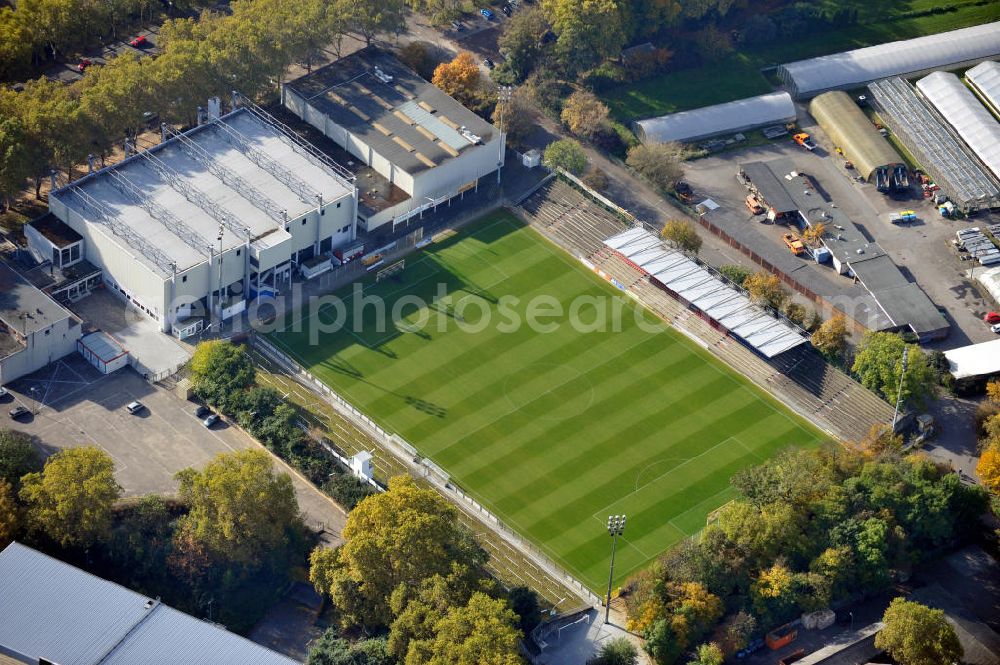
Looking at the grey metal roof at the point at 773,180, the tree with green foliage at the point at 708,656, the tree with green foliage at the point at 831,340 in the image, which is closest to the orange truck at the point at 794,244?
the grey metal roof at the point at 773,180

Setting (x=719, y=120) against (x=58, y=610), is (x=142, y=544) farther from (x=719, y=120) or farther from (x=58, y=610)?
(x=719, y=120)

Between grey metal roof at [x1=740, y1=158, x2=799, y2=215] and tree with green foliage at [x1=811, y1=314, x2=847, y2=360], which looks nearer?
tree with green foliage at [x1=811, y1=314, x2=847, y2=360]

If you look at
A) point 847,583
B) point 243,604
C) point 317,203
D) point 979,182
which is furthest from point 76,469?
point 979,182

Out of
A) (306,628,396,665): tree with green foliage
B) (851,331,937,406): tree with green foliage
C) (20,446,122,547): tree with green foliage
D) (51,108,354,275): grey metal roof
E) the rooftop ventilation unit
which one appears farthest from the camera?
the rooftop ventilation unit

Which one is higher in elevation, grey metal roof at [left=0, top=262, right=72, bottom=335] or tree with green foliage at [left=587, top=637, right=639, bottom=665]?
grey metal roof at [left=0, top=262, right=72, bottom=335]

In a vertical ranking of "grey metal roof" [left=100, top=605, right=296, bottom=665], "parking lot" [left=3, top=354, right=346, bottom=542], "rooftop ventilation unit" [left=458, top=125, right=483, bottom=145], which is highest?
"rooftop ventilation unit" [left=458, top=125, right=483, bottom=145]

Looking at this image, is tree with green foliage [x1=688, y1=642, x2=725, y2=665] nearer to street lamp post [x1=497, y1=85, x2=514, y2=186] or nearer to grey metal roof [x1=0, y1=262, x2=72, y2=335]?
grey metal roof [x1=0, y1=262, x2=72, y2=335]

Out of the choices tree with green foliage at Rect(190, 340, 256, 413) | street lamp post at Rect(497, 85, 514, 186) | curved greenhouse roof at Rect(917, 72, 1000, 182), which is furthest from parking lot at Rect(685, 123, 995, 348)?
tree with green foliage at Rect(190, 340, 256, 413)

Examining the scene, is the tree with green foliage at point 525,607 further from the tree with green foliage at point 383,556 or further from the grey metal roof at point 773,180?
the grey metal roof at point 773,180
